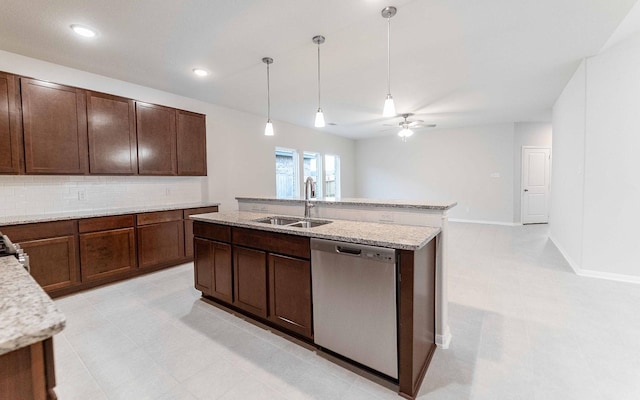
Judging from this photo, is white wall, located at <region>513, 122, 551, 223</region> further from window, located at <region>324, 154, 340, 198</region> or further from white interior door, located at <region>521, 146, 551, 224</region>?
window, located at <region>324, 154, 340, 198</region>

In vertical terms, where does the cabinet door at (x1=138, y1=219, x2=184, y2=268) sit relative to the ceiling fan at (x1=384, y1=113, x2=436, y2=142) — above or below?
below

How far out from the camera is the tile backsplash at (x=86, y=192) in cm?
302

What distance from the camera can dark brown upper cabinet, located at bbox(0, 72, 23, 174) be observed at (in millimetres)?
2717

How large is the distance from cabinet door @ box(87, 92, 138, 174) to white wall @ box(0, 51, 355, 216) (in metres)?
0.35

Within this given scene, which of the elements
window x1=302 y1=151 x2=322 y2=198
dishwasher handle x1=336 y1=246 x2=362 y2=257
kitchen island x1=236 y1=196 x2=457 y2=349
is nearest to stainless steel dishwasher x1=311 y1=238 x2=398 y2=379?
dishwasher handle x1=336 y1=246 x2=362 y2=257

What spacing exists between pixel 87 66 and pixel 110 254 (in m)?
2.27

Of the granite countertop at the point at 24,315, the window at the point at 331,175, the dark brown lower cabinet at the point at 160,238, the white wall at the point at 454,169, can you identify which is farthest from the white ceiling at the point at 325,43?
the window at the point at 331,175

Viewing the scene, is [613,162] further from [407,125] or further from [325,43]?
[325,43]

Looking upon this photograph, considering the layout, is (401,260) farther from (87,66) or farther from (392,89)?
(87,66)

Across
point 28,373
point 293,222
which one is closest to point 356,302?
point 293,222

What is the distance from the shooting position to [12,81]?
2.77 meters

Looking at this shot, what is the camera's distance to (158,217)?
373cm

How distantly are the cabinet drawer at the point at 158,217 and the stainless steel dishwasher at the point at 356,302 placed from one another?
2.76m

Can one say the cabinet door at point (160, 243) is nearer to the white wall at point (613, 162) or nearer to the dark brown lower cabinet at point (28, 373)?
the dark brown lower cabinet at point (28, 373)
